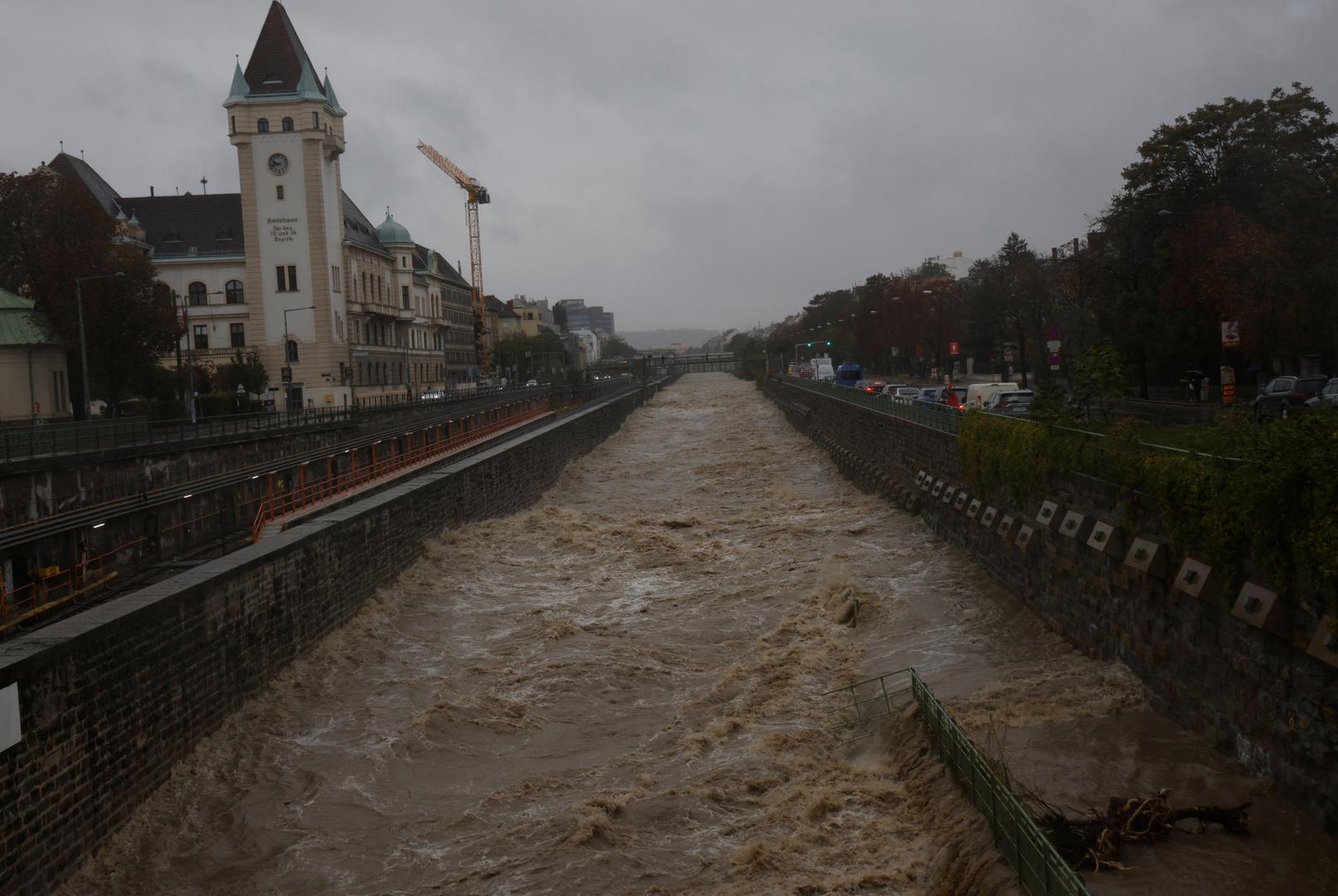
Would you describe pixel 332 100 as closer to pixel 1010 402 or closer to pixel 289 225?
pixel 289 225

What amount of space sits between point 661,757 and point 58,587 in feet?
30.3

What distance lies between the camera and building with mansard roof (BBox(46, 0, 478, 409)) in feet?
264

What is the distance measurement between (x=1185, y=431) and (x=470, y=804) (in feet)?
31.0

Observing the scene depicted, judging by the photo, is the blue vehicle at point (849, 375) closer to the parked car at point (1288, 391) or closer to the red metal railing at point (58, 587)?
the parked car at point (1288, 391)

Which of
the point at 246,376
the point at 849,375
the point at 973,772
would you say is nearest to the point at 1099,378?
the point at 973,772

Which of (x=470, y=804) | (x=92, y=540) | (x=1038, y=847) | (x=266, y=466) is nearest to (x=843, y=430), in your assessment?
(x=266, y=466)

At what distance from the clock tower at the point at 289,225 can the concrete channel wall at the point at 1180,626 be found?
6403cm

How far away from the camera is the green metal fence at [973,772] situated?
7973 mm

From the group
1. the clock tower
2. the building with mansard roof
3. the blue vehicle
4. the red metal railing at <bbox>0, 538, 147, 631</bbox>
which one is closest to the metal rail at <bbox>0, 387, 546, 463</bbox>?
the red metal railing at <bbox>0, 538, 147, 631</bbox>

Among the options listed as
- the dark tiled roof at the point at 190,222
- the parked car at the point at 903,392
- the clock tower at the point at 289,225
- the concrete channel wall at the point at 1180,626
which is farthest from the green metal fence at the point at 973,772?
the dark tiled roof at the point at 190,222

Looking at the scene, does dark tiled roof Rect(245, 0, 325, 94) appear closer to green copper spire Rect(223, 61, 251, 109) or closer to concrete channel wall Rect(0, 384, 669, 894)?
green copper spire Rect(223, 61, 251, 109)

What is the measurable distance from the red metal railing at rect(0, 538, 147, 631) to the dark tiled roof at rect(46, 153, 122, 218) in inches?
2508

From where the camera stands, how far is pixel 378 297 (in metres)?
94.1

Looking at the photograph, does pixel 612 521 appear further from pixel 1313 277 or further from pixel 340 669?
pixel 1313 277
